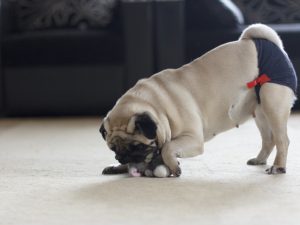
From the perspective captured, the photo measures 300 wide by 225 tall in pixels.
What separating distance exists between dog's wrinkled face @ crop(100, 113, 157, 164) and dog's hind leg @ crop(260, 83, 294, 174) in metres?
0.40

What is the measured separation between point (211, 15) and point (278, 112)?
5.39 ft

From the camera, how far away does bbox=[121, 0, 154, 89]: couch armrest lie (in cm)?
350

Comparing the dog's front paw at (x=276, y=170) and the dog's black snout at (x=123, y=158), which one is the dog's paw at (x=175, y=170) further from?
the dog's front paw at (x=276, y=170)

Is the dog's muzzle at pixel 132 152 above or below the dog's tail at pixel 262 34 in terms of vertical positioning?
below

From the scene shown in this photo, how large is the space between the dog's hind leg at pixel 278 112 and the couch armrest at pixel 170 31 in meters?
1.52

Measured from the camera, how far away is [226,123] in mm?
2104

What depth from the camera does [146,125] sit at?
1860 mm

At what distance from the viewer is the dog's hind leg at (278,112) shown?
6.67 ft

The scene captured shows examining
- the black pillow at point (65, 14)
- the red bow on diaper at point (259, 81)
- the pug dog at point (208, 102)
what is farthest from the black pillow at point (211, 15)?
the red bow on diaper at point (259, 81)

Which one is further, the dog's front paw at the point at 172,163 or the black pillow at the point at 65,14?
the black pillow at the point at 65,14

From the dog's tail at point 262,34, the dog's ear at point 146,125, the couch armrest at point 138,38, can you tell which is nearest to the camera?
the dog's ear at point 146,125

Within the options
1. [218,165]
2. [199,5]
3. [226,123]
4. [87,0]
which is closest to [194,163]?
[218,165]

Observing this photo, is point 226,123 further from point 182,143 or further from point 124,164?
point 124,164

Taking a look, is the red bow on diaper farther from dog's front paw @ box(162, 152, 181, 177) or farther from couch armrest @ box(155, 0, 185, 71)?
couch armrest @ box(155, 0, 185, 71)
